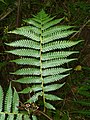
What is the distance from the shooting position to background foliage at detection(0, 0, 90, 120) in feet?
10.3

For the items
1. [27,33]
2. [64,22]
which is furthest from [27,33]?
[64,22]

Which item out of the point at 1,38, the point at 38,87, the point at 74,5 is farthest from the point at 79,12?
the point at 38,87

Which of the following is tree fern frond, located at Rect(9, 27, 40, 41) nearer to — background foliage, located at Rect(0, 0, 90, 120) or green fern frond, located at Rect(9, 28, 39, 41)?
green fern frond, located at Rect(9, 28, 39, 41)

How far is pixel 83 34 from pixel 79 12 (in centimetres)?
25

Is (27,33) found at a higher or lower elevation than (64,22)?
lower

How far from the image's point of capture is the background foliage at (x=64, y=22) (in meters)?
3.15

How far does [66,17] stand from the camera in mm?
3287

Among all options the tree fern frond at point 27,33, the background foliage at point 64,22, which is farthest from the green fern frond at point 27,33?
the background foliage at point 64,22

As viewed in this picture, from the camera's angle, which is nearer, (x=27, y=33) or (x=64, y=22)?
(x=27, y=33)

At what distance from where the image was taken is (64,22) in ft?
10.8

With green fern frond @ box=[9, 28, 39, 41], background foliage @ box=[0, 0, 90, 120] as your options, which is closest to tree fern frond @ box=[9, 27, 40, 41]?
green fern frond @ box=[9, 28, 39, 41]

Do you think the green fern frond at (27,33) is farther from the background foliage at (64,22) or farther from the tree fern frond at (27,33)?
the background foliage at (64,22)

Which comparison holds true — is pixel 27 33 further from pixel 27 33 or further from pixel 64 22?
pixel 64 22

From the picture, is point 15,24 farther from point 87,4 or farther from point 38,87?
point 38,87
